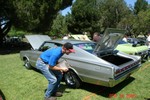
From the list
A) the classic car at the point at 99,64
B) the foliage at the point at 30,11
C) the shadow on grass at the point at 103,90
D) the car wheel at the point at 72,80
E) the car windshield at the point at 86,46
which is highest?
the foliage at the point at 30,11

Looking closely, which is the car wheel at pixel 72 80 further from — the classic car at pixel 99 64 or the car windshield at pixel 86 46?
the car windshield at pixel 86 46

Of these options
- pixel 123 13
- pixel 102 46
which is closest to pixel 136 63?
pixel 102 46

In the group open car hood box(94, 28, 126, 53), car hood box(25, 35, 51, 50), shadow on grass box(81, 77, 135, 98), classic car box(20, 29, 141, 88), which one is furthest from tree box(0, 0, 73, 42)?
shadow on grass box(81, 77, 135, 98)

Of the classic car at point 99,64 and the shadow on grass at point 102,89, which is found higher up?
the classic car at point 99,64

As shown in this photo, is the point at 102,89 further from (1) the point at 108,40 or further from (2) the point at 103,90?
(1) the point at 108,40

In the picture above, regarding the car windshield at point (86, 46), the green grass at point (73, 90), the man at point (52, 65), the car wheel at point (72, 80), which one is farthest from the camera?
the car windshield at point (86, 46)

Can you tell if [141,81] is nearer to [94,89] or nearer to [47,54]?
[94,89]

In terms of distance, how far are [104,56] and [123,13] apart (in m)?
41.7

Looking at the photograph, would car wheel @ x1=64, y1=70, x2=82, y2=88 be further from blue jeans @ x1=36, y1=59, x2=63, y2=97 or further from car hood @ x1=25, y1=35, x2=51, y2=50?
car hood @ x1=25, y1=35, x2=51, y2=50

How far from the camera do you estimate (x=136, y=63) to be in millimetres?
6844

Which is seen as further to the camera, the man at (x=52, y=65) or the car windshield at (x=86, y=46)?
the car windshield at (x=86, y=46)

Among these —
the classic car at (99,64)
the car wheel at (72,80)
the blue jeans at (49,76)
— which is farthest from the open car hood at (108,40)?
the blue jeans at (49,76)

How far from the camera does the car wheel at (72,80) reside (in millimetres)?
6246

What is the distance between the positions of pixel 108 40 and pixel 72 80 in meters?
1.68
